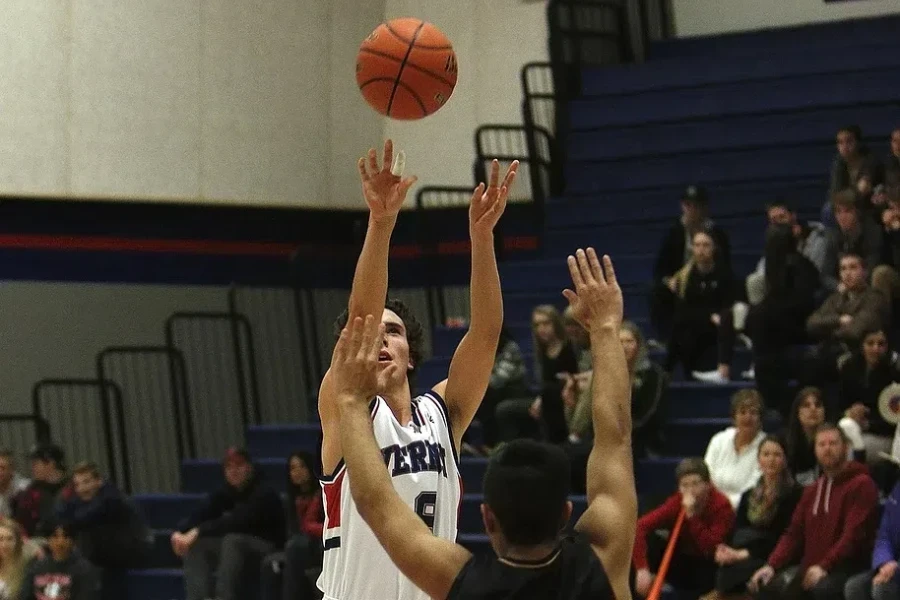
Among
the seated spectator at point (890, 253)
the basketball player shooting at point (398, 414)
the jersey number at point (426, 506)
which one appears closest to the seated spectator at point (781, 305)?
the seated spectator at point (890, 253)

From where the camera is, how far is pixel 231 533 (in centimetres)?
1159

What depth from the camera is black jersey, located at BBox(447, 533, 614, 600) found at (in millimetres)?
3301

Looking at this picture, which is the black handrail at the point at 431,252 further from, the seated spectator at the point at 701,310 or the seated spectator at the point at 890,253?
the seated spectator at the point at 890,253

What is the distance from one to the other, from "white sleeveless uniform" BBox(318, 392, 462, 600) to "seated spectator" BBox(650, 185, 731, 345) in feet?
24.3

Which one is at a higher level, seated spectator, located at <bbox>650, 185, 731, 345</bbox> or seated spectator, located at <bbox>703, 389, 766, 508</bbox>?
seated spectator, located at <bbox>650, 185, 731, 345</bbox>

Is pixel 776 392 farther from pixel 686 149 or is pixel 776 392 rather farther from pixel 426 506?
pixel 426 506

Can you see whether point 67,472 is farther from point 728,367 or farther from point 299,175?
point 728,367

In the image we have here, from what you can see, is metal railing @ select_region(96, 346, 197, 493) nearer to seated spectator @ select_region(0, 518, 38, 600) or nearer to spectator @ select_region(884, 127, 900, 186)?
seated spectator @ select_region(0, 518, 38, 600)

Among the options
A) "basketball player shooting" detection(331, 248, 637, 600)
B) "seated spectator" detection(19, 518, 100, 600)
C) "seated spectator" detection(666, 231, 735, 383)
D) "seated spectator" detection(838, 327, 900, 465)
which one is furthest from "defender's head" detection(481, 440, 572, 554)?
"seated spectator" detection(19, 518, 100, 600)

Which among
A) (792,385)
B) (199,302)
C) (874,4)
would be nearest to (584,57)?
(874,4)

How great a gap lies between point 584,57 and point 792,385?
5.16m

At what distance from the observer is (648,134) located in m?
14.4

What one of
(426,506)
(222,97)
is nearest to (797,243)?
(222,97)

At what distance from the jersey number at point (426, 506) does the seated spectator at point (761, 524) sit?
487 centimetres
